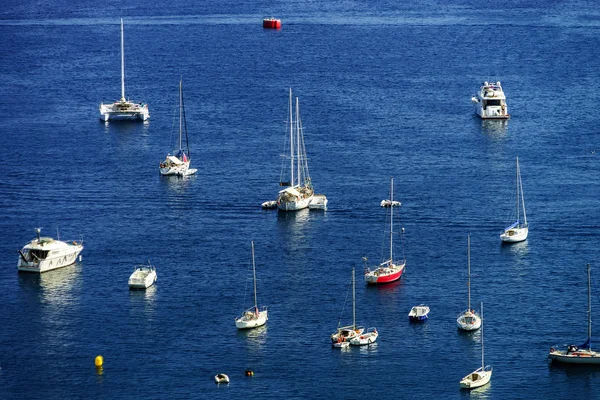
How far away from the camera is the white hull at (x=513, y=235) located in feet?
512

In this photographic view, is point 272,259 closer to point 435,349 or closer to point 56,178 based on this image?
point 435,349

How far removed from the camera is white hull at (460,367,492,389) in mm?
121688

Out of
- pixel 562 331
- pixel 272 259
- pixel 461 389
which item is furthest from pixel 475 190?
pixel 461 389

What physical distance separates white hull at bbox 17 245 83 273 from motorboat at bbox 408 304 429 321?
37.0 metres

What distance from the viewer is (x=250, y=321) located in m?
134

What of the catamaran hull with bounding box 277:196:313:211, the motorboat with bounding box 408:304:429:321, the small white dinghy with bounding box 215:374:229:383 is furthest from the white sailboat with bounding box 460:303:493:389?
the catamaran hull with bounding box 277:196:313:211

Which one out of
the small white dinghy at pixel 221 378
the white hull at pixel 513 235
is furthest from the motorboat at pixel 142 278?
the white hull at pixel 513 235

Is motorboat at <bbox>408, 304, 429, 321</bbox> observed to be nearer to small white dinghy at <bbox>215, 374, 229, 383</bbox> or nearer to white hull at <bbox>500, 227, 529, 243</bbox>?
small white dinghy at <bbox>215, 374, 229, 383</bbox>

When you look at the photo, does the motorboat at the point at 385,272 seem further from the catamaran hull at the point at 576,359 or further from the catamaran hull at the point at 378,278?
the catamaran hull at the point at 576,359

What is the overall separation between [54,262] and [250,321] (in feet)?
87.3

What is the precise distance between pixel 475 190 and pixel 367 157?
20243mm

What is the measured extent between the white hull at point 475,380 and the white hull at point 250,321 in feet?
69.6

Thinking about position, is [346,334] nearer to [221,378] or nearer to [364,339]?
[364,339]

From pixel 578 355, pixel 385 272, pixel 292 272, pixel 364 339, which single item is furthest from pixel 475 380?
pixel 292 272
